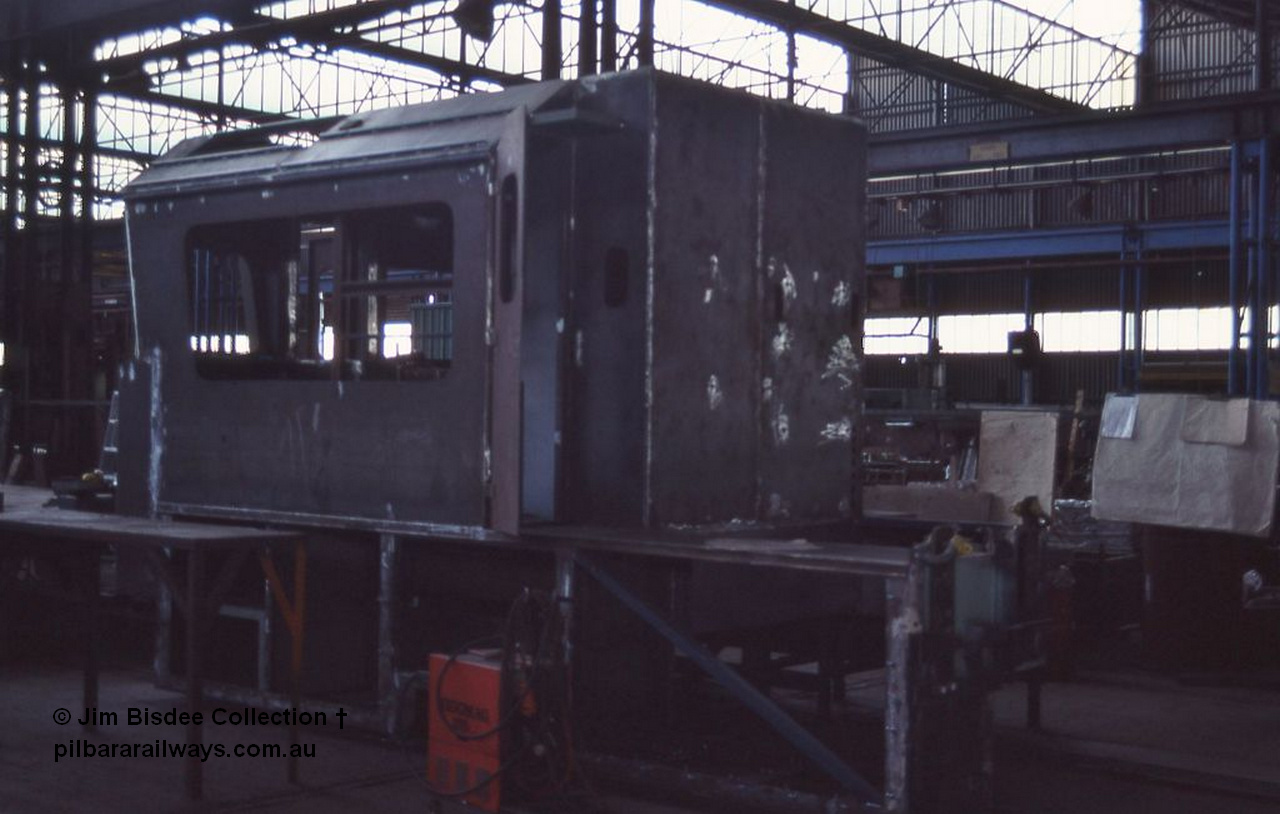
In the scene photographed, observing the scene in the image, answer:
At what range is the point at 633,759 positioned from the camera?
6.07 meters

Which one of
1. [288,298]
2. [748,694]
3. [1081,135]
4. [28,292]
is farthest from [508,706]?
[28,292]

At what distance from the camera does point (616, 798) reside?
6.18 meters

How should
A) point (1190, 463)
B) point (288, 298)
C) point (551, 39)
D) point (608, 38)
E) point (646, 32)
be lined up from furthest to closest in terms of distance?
point (646, 32) < point (608, 38) < point (551, 39) < point (1190, 463) < point (288, 298)

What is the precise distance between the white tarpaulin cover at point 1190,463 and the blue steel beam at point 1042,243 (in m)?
17.8

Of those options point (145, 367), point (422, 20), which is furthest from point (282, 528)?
point (422, 20)

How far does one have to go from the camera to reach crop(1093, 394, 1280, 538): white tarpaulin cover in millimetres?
9477

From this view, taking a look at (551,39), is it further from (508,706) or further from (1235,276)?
(508,706)

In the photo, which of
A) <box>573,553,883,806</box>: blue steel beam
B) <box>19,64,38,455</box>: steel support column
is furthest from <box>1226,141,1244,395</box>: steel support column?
<box>19,64,38,455</box>: steel support column

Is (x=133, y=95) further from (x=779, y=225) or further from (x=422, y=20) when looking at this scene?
(x=779, y=225)

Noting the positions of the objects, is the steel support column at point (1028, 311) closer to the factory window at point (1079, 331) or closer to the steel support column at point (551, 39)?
the factory window at point (1079, 331)

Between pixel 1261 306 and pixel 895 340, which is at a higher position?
pixel 895 340

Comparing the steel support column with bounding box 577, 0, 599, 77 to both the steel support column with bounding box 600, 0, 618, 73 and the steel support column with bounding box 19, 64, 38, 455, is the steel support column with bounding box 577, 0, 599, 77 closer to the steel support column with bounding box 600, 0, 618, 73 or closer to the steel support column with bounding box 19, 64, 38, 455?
the steel support column with bounding box 600, 0, 618, 73

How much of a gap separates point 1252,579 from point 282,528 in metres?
6.06

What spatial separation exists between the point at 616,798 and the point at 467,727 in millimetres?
726
